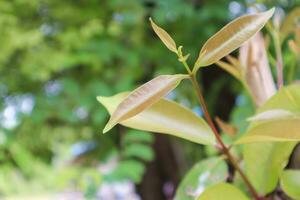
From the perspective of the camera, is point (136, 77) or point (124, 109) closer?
point (124, 109)

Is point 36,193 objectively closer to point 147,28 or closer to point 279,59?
point 147,28

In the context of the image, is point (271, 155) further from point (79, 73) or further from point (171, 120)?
point (79, 73)

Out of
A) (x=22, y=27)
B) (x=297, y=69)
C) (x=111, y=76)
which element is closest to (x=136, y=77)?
(x=111, y=76)

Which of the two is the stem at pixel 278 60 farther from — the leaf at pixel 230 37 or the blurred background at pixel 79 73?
the blurred background at pixel 79 73

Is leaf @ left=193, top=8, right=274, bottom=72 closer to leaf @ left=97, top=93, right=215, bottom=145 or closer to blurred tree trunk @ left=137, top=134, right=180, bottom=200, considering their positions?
leaf @ left=97, top=93, right=215, bottom=145

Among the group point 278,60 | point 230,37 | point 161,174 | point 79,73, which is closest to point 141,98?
point 230,37

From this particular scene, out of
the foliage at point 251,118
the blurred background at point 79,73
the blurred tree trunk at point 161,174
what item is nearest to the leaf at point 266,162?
the foliage at point 251,118
